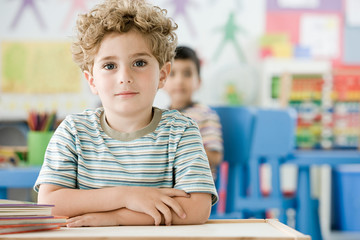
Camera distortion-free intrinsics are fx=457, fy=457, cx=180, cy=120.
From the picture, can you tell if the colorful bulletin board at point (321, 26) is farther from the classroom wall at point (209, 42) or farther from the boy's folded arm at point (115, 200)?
the boy's folded arm at point (115, 200)

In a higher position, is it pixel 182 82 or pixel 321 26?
pixel 321 26

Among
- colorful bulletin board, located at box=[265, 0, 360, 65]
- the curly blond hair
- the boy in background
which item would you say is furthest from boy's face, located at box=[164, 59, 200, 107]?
colorful bulletin board, located at box=[265, 0, 360, 65]

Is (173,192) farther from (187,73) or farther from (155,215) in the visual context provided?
(187,73)

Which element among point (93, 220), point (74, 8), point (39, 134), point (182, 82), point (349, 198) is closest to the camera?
point (93, 220)

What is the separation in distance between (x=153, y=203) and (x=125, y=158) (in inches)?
5.2

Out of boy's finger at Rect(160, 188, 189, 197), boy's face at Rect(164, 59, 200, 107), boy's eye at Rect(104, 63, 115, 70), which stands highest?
boy's face at Rect(164, 59, 200, 107)

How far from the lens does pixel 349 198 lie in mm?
3664

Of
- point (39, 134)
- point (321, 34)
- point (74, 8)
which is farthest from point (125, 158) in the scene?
point (321, 34)

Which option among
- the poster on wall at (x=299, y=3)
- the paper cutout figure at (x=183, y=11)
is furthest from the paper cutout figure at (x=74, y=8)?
the poster on wall at (x=299, y=3)

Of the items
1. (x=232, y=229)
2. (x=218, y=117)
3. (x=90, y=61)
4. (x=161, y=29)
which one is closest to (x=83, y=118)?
(x=90, y=61)

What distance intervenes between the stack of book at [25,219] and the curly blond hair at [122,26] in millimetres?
Result: 383

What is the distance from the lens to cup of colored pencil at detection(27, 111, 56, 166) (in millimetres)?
1462

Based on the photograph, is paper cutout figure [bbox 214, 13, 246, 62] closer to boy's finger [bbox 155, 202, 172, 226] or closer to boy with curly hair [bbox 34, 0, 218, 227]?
boy with curly hair [bbox 34, 0, 218, 227]

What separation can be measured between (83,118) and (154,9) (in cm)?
28
